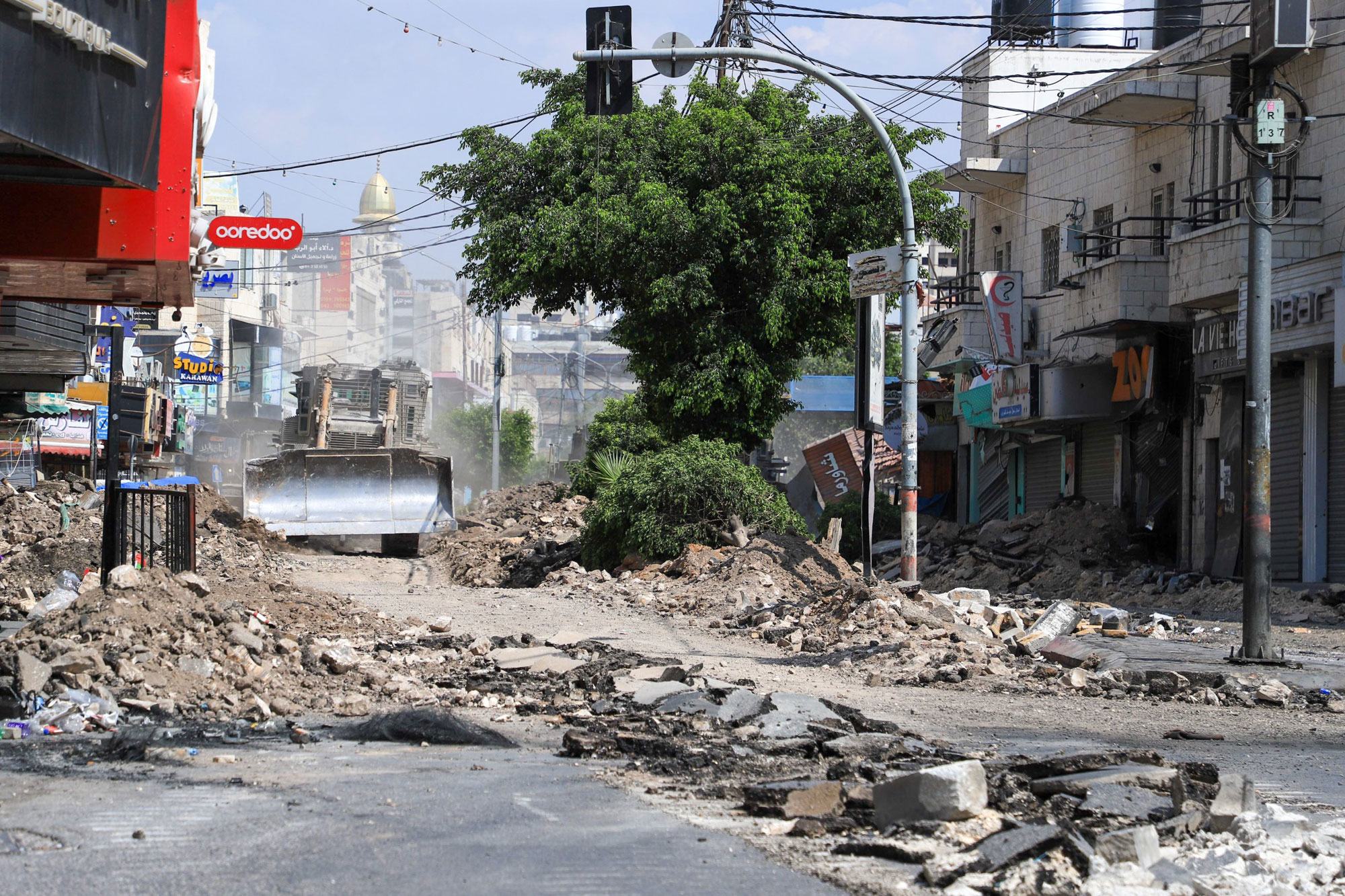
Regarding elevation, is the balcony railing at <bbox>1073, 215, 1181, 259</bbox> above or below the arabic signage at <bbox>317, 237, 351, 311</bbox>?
below

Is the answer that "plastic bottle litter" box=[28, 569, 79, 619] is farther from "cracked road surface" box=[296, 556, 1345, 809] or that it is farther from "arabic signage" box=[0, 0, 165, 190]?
"arabic signage" box=[0, 0, 165, 190]

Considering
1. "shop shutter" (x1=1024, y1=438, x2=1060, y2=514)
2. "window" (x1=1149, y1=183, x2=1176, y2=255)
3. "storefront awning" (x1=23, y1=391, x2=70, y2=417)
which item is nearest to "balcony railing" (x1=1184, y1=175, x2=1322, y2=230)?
"window" (x1=1149, y1=183, x2=1176, y2=255)

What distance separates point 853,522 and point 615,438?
7171 millimetres

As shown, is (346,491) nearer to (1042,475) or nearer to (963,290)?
(963,290)

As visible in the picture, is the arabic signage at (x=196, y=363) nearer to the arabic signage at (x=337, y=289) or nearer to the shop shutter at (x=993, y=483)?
the shop shutter at (x=993, y=483)

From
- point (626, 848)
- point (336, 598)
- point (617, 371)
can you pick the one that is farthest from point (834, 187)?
point (617, 371)

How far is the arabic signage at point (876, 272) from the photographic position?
16.1m

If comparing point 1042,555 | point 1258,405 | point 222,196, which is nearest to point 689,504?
point 1258,405

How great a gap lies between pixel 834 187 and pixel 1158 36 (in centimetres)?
1423

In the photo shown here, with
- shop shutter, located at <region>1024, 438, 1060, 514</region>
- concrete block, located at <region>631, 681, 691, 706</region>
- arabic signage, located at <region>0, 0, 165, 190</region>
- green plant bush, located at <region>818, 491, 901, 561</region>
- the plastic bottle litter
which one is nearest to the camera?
arabic signage, located at <region>0, 0, 165, 190</region>

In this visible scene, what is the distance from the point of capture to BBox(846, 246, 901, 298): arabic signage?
16062mm

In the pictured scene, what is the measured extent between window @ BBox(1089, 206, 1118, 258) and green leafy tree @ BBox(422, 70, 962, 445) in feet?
9.39

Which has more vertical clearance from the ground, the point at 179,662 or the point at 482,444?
the point at 482,444

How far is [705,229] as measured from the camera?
77.4ft
